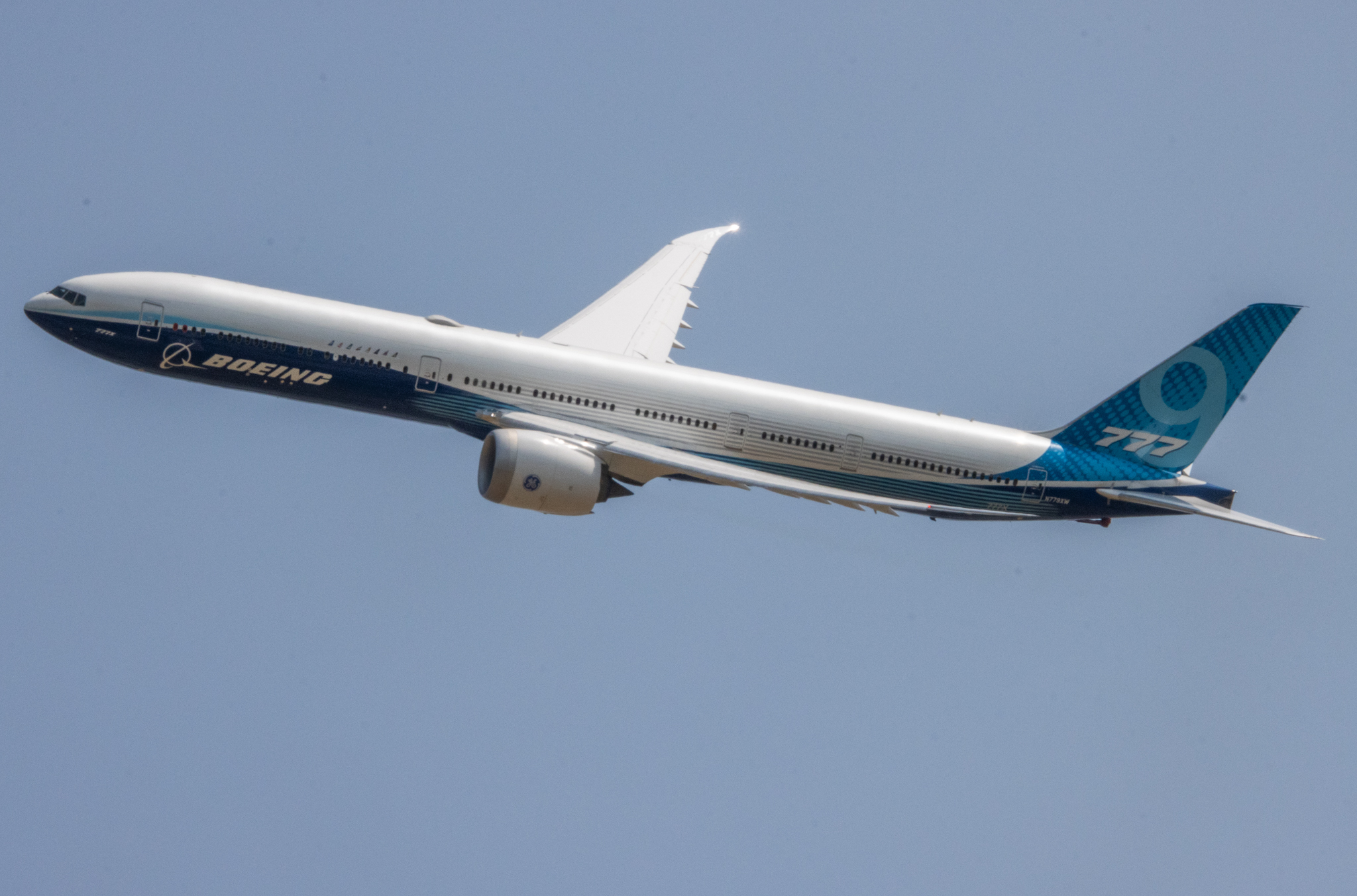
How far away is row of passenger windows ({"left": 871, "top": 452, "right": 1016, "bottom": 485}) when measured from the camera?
56562 millimetres

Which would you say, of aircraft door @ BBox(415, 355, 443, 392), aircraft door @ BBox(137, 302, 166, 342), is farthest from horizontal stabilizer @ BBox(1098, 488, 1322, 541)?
aircraft door @ BBox(137, 302, 166, 342)

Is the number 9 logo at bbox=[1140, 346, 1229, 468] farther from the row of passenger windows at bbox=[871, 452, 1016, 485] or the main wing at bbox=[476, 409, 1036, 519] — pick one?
the main wing at bbox=[476, 409, 1036, 519]

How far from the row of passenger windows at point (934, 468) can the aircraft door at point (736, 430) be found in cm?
511

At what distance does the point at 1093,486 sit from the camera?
194 feet

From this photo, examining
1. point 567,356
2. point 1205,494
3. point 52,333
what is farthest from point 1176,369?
point 52,333

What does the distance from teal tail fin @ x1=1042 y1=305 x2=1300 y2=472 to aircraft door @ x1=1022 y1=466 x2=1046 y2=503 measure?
2.03m

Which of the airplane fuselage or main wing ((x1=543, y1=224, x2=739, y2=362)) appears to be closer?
the airplane fuselage

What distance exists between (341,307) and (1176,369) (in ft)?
110

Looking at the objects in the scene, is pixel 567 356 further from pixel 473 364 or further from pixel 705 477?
pixel 705 477

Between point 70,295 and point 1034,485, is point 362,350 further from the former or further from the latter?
point 1034,485

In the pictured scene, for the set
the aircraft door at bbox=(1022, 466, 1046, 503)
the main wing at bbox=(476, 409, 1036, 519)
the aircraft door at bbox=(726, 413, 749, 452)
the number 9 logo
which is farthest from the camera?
the number 9 logo

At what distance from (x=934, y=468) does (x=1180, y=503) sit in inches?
398

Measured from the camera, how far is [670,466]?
53.0m

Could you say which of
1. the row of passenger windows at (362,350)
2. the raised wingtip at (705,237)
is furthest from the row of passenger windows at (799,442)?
the raised wingtip at (705,237)
